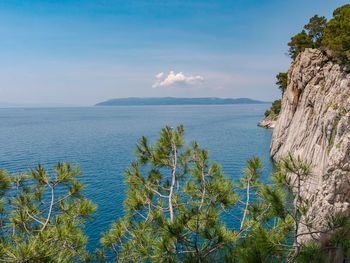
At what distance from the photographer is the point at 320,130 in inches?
826

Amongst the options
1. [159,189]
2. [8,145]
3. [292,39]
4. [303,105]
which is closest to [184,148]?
[159,189]

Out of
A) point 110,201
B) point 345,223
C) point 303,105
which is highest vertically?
point 303,105

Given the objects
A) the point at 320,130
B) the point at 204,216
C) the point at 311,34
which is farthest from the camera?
the point at 311,34

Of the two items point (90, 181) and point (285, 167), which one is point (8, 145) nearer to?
point (90, 181)

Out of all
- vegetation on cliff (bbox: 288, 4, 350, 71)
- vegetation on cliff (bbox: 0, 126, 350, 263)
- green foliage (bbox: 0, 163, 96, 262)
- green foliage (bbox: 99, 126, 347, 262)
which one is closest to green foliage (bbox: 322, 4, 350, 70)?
vegetation on cliff (bbox: 288, 4, 350, 71)

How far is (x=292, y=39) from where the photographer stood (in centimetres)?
3441

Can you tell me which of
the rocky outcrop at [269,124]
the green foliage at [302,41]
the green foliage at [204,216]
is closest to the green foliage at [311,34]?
the green foliage at [302,41]

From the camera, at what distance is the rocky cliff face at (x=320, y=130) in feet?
46.8

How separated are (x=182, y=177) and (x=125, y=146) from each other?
42.5 metres

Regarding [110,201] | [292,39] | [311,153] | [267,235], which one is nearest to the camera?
[267,235]

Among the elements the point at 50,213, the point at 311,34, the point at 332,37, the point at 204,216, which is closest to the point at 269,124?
the point at 311,34

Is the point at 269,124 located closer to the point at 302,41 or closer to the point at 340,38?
the point at 302,41

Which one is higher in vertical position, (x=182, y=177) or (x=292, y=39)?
(x=292, y=39)

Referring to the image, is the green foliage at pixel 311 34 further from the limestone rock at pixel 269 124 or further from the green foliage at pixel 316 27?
the limestone rock at pixel 269 124
